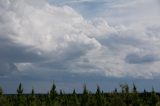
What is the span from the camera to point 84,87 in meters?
105

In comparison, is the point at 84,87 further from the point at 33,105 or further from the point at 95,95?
the point at 33,105

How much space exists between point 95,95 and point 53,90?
40.1 ft

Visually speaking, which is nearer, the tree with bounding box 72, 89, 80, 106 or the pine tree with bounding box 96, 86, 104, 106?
the pine tree with bounding box 96, 86, 104, 106

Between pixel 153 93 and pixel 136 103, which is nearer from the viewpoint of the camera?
pixel 136 103

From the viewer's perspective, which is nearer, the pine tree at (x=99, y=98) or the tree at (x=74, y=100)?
the pine tree at (x=99, y=98)

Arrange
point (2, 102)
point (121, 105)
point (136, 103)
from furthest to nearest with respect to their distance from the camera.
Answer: point (2, 102)
point (136, 103)
point (121, 105)

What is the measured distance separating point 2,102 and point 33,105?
7.79 m

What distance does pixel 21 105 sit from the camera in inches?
4094

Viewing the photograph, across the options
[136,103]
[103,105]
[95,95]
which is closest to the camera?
[136,103]

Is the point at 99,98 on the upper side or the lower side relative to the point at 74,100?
lower

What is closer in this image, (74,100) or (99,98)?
(99,98)

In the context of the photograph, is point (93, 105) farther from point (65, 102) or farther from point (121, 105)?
point (121, 105)

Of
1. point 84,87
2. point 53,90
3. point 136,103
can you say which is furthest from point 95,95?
point 136,103


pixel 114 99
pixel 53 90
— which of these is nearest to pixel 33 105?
pixel 53 90
